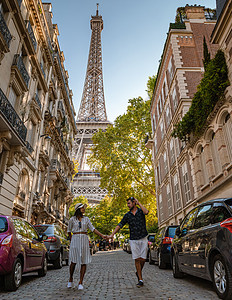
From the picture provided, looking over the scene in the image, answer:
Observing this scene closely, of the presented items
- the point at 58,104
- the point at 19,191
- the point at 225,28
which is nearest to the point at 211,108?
the point at 225,28

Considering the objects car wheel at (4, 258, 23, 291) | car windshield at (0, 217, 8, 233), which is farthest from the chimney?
car wheel at (4, 258, 23, 291)

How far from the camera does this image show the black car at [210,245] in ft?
13.6

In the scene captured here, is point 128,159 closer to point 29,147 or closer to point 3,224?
point 29,147

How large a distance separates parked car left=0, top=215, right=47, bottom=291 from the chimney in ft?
68.7

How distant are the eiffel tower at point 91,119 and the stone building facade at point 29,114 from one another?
32901 mm

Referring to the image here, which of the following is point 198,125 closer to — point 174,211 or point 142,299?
point 174,211

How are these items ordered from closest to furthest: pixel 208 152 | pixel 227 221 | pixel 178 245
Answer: pixel 227 221
pixel 178 245
pixel 208 152

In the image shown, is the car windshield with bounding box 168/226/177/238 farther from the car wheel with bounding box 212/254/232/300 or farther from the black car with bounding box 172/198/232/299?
the car wheel with bounding box 212/254/232/300

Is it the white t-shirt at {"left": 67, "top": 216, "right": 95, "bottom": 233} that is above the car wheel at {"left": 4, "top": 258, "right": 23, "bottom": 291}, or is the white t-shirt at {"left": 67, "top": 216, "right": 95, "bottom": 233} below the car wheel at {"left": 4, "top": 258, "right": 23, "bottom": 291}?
above

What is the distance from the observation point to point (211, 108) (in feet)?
41.4

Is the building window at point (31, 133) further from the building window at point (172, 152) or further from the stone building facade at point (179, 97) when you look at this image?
the building window at point (172, 152)

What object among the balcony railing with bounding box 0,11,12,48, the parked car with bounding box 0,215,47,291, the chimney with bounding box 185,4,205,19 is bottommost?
the parked car with bounding box 0,215,47,291

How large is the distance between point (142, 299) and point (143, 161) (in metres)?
27.4

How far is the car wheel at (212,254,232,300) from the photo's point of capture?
13.2 ft
